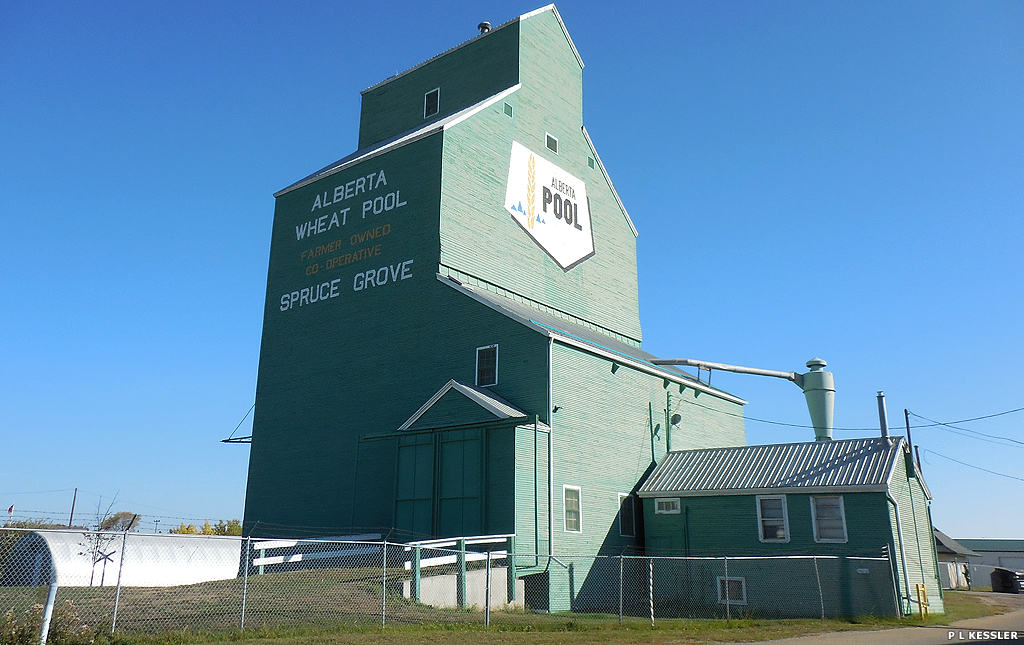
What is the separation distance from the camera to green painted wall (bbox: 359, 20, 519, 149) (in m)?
36.6

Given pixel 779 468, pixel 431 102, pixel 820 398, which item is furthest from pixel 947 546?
pixel 431 102

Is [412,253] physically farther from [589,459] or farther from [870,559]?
[870,559]

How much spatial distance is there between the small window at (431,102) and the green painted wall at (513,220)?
14.9 ft

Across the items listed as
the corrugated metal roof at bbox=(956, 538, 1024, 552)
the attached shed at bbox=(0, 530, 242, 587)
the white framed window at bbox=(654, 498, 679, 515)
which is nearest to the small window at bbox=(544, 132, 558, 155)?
the white framed window at bbox=(654, 498, 679, 515)

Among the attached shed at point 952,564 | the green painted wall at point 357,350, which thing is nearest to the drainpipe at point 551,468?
the green painted wall at point 357,350

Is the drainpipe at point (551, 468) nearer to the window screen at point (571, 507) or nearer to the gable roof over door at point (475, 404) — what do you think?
the window screen at point (571, 507)

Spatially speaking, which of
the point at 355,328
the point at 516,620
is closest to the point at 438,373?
the point at 355,328

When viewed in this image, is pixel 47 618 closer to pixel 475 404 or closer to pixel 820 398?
pixel 475 404

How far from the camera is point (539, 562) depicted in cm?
2419

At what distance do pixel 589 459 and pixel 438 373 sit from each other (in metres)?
6.09

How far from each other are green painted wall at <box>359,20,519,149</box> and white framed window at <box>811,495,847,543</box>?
21.7 metres

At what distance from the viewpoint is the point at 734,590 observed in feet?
81.6

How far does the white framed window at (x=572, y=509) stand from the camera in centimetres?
2558

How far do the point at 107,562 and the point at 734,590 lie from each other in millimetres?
18242
